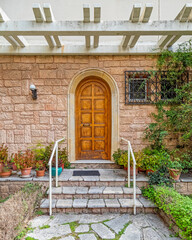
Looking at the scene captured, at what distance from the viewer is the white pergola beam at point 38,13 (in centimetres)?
269

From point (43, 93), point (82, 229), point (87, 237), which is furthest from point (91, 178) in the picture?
point (43, 93)

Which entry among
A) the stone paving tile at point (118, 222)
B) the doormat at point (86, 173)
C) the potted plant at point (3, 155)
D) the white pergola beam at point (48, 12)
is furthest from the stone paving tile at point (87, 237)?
the white pergola beam at point (48, 12)

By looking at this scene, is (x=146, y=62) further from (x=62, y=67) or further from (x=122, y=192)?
(x=122, y=192)

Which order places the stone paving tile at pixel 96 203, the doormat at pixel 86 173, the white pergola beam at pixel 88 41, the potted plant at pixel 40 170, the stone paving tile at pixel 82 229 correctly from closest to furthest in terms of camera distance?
1. the stone paving tile at pixel 82 229
2. the stone paving tile at pixel 96 203
3. the potted plant at pixel 40 170
4. the white pergola beam at pixel 88 41
5. the doormat at pixel 86 173

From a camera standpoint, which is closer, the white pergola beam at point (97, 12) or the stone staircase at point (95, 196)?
the white pergola beam at point (97, 12)

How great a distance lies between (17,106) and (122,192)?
316 cm

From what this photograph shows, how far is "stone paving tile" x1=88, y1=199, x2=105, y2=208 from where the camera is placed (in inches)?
114

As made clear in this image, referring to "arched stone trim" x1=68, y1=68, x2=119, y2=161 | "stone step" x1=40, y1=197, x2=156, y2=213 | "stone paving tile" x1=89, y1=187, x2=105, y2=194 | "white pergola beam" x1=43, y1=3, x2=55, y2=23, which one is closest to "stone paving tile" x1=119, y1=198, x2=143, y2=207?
"stone step" x1=40, y1=197, x2=156, y2=213

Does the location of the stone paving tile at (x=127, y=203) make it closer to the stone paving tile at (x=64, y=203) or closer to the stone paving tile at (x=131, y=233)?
the stone paving tile at (x=131, y=233)

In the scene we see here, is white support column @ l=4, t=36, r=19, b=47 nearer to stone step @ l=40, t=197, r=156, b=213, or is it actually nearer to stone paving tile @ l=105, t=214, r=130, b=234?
stone step @ l=40, t=197, r=156, b=213

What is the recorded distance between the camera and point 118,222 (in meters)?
2.64

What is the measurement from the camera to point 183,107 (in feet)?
12.9

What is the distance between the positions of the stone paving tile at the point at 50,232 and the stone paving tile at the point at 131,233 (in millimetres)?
779

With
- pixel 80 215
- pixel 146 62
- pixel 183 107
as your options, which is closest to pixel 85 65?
pixel 146 62
